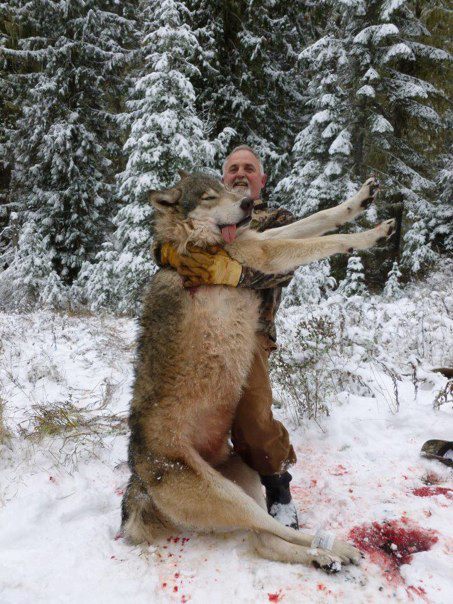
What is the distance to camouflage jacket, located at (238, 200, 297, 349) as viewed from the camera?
2.77m

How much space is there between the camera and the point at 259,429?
2779 mm

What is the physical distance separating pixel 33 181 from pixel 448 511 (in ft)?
50.5

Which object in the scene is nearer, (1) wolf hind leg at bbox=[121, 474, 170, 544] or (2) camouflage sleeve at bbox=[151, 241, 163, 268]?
(1) wolf hind leg at bbox=[121, 474, 170, 544]

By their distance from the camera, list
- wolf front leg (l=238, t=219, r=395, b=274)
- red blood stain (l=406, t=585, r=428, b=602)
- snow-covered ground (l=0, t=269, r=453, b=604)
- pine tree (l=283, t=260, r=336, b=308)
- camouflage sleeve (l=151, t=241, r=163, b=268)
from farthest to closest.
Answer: pine tree (l=283, t=260, r=336, b=308), camouflage sleeve (l=151, t=241, r=163, b=268), wolf front leg (l=238, t=219, r=395, b=274), snow-covered ground (l=0, t=269, r=453, b=604), red blood stain (l=406, t=585, r=428, b=602)

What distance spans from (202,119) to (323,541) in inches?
519

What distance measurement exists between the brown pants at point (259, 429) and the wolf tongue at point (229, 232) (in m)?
0.83

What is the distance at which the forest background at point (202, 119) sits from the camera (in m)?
10.3

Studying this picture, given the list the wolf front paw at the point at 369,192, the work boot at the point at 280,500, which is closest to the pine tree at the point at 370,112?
the wolf front paw at the point at 369,192

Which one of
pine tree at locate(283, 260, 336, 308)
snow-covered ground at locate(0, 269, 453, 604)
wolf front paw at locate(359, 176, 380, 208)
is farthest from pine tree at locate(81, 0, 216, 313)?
wolf front paw at locate(359, 176, 380, 208)

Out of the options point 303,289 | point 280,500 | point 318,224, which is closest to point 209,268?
point 318,224

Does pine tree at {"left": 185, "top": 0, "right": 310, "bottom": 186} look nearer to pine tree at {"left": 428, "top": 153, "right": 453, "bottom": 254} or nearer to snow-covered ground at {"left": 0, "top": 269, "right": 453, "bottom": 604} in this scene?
pine tree at {"left": 428, "top": 153, "right": 453, "bottom": 254}

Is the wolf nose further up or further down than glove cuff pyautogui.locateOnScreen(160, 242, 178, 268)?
further up

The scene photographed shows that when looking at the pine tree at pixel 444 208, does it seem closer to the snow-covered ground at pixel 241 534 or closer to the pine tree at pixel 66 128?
the snow-covered ground at pixel 241 534

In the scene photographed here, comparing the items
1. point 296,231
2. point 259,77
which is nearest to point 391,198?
point 259,77
